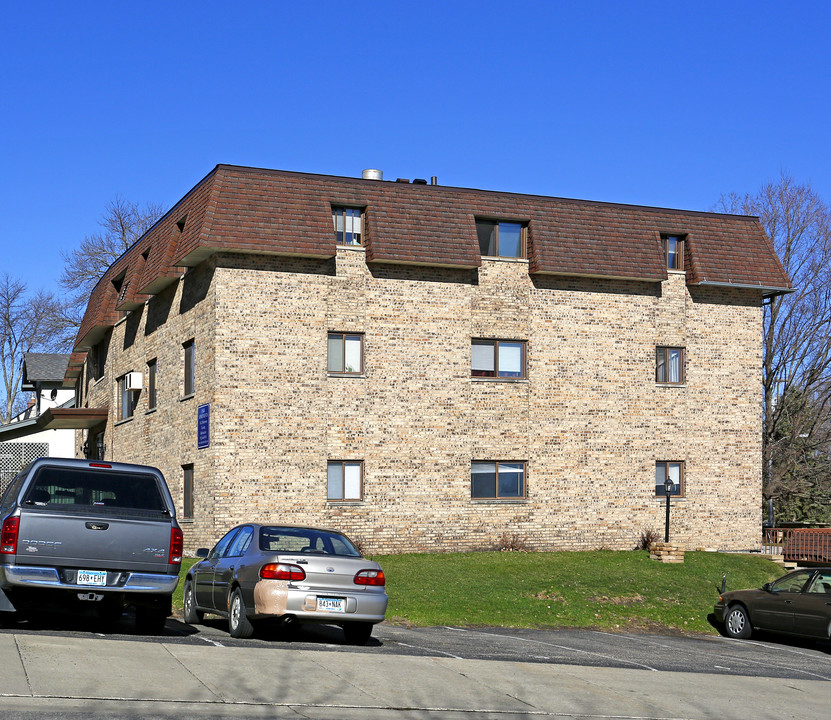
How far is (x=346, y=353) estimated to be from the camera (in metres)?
27.9

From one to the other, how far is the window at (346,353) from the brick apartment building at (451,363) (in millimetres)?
57

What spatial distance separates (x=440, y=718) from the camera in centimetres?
965

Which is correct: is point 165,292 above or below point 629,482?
above

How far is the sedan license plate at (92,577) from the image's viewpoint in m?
12.6

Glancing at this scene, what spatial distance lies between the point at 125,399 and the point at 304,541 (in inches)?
910

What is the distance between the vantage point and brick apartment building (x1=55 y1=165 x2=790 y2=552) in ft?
88.6

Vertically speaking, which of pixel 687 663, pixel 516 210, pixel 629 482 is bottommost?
pixel 687 663

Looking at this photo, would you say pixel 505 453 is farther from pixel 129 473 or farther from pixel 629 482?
pixel 129 473

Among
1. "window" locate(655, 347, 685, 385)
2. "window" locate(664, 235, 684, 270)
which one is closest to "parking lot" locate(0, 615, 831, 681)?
"window" locate(655, 347, 685, 385)

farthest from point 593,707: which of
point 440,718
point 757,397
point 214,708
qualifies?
point 757,397

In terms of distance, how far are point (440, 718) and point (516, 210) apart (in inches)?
840

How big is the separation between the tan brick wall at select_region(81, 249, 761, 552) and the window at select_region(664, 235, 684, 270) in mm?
439

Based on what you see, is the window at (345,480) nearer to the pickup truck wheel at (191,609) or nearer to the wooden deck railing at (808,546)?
the pickup truck wheel at (191,609)

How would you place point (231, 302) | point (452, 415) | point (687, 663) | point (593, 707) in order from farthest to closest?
point (452, 415)
point (231, 302)
point (687, 663)
point (593, 707)
